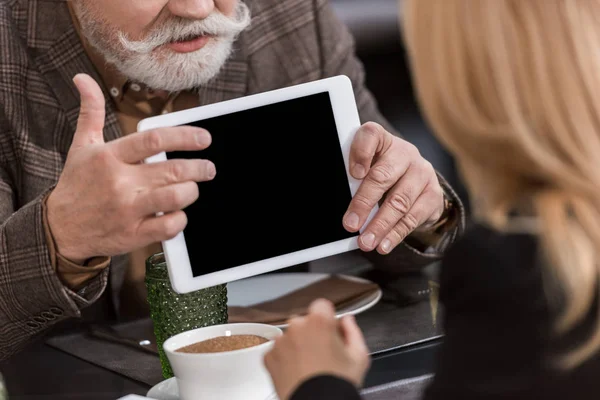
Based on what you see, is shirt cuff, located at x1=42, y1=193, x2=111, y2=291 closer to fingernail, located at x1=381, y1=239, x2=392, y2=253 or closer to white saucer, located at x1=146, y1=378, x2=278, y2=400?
white saucer, located at x1=146, y1=378, x2=278, y2=400

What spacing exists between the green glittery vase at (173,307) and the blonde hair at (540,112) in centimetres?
40

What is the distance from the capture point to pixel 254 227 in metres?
1.06

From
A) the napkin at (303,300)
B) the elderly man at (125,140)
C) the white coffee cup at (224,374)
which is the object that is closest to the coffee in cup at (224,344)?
the white coffee cup at (224,374)

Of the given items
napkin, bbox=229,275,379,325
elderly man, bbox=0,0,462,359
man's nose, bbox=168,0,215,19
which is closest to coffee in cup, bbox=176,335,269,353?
elderly man, bbox=0,0,462,359

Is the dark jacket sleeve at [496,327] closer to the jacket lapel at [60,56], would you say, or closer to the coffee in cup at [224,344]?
the coffee in cup at [224,344]

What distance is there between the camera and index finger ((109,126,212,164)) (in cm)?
98

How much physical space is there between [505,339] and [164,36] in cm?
88

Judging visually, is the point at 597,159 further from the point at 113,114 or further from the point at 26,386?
the point at 113,114

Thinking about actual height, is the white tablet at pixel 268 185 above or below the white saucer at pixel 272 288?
above

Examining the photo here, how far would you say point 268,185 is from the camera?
1078 millimetres

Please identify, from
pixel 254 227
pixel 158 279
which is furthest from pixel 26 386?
pixel 254 227

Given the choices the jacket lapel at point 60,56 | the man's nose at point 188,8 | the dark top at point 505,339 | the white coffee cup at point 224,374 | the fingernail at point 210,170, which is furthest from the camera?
the jacket lapel at point 60,56

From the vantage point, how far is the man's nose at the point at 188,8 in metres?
1.41

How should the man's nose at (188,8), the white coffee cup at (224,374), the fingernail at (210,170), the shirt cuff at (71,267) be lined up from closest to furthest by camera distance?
the white coffee cup at (224,374) → the fingernail at (210,170) → the shirt cuff at (71,267) → the man's nose at (188,8)
